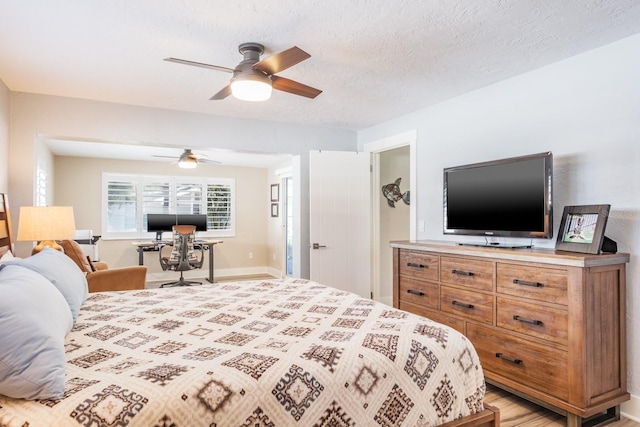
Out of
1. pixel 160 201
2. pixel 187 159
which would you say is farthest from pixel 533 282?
pixel 160 201

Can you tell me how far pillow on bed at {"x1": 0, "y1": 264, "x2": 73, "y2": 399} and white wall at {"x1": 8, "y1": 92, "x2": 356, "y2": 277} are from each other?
266 cm

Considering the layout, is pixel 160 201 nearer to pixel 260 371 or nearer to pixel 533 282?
pixel 533 282

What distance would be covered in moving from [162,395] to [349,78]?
267 centimetres

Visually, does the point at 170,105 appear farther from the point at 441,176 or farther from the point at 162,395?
the point at 162,395

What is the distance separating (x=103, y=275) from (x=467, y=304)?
10.5ft

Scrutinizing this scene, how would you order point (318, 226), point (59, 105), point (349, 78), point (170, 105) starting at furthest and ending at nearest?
point (318, 226) < point (170, 105) < point (59, 105) < point (349, 78)

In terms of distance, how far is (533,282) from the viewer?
7.96 ft

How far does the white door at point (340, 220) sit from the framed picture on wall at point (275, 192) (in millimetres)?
3241

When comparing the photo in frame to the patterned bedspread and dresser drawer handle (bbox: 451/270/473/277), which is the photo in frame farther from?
the patterned bedspread

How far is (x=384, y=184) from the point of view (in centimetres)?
514

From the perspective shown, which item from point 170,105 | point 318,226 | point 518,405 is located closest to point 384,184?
point 318,226

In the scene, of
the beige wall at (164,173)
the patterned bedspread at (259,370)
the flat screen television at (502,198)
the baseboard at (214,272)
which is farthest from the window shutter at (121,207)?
the flat screen television at (502,198)

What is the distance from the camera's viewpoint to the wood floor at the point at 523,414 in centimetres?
236

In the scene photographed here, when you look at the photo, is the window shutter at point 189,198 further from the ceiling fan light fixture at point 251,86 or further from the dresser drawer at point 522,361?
the dresser drawer at point 522,361
